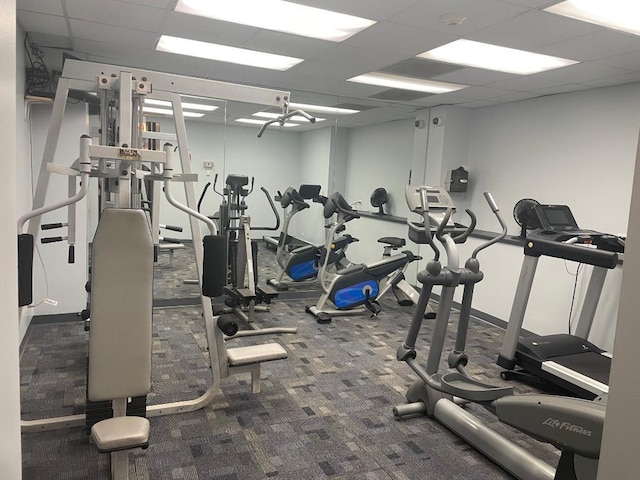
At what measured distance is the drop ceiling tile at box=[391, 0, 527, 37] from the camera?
2730 mm

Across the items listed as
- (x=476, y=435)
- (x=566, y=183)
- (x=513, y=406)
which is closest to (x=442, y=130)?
(x=566, y=183)

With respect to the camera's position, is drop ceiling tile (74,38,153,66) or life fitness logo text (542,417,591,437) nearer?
life fitness logo text (542,417,591,437)

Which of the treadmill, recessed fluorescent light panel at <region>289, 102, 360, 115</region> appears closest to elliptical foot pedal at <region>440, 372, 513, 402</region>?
the treadmill

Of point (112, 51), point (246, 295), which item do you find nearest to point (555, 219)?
point (246, 295)

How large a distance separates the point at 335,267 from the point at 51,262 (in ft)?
12.4

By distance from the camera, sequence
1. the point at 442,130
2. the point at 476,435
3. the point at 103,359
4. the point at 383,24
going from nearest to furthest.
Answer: the point at 103,359 → the point at 476,435 → the point at 383,24 → the point at 442,130

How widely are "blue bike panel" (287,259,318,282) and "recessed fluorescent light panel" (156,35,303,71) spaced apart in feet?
8.92

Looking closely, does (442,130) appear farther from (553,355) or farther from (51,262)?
(51,262)

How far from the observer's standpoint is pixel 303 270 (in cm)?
641

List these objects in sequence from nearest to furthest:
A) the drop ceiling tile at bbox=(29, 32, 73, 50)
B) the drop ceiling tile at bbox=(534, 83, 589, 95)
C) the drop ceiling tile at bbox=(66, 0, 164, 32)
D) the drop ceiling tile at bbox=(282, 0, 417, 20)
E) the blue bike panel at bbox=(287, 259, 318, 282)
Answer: the drop ceiling tile at bbox=(282, 0, 417, 20) → the drop ceiling tile at bbox=(66, 0, 164, 32) → the drop ceiling tile at bbox=(29, 32, 73, 50) → the drop ceiling tile at bbox=(534, 83, 589, 95) → the blue bike panel at bbox=(287, 259, 318, 282)

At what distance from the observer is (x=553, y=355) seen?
3779mm

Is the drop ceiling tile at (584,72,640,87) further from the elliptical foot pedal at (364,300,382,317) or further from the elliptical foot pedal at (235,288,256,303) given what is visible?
the elliptical foot pedal at (235,288,256,303)

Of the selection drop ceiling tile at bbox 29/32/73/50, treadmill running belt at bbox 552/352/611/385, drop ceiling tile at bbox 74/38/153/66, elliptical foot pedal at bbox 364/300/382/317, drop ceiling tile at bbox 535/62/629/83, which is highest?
drop ceiling tile at bbox 535/62/629/83

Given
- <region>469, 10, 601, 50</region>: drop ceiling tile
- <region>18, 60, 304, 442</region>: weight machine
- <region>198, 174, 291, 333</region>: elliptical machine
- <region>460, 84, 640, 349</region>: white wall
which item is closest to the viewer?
<region>18, 60, 304, 442</region>: weight machine
